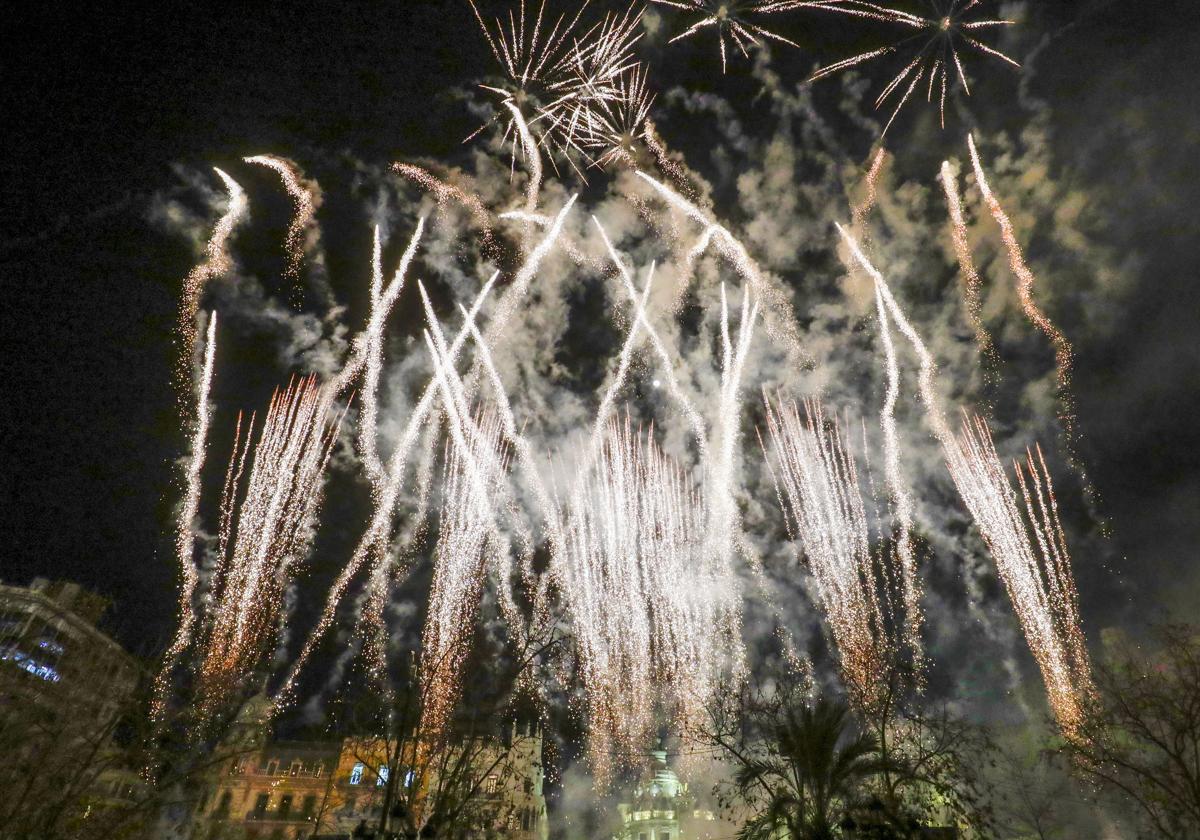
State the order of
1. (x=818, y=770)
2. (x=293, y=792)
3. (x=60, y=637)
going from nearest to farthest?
(x=818, y=770) < (x=293, y=792) < (x=60, y=637)

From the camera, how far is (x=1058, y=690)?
3284 cm

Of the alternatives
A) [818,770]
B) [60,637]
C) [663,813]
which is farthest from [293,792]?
[818,770]

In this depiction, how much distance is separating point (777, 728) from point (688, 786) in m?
76.6

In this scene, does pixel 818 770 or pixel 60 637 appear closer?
pixel 818 770

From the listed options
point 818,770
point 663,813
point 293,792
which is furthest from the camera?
point 663,813

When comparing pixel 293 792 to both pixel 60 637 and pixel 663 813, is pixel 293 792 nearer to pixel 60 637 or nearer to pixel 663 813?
pixel 60 637

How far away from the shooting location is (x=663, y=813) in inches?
3059

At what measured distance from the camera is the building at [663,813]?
76062 mm

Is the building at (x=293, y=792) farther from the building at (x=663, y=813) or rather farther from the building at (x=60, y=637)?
the building at (x=663, y=813)

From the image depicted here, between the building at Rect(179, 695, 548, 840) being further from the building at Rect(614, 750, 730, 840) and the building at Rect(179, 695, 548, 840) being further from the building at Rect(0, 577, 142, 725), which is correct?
the building at Rect(614, 750, 730, 840)

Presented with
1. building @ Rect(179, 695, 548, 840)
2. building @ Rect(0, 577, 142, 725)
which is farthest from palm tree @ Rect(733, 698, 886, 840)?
building @ Rect(0, 577, 142, 725)

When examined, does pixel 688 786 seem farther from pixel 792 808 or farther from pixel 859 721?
pixel 792 808

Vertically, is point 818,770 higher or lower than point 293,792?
lower

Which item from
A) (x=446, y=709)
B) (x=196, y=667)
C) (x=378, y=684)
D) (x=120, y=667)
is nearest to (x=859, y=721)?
(x=446, y=709)
